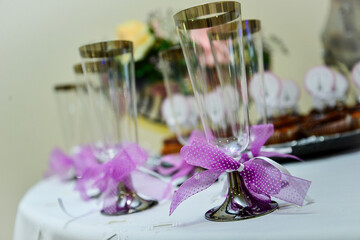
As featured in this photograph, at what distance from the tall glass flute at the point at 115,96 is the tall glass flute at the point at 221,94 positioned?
0.25 metres

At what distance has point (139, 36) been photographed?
1.92m

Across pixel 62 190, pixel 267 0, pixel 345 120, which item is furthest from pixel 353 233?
pixel 267 0

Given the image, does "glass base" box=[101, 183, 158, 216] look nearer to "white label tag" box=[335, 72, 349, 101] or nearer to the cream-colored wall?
"white label tag" box=[335, 72, 349, 101]

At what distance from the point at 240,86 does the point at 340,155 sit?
52cm

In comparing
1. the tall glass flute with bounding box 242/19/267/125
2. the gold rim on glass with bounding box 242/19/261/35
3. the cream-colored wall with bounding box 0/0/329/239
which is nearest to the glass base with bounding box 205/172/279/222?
the tall glass flute with bounding box 242/19/267/125

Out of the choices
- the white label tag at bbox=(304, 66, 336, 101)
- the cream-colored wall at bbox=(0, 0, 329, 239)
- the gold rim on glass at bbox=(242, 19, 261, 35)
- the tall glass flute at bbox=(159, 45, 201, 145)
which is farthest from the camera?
the cream-colored wall at bbox=(0, 0, 329, 239)

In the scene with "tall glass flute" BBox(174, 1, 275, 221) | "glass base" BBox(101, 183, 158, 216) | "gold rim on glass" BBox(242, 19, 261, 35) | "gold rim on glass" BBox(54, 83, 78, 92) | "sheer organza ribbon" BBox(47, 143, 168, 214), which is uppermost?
"gold rim on glass" BBox(242, 19, 261, 35)

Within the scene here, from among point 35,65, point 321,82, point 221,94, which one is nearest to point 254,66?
point 221,94

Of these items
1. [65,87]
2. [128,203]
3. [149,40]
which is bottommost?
[128,203]

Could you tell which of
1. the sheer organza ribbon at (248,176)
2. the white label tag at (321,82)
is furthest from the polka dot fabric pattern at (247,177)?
the white label tag at (321,82)

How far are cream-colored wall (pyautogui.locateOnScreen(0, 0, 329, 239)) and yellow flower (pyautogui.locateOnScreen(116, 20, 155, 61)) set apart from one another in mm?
672

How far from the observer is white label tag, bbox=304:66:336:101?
141 cm

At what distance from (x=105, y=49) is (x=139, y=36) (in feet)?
3.16

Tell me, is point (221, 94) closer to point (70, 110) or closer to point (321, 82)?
point (321, 82)
